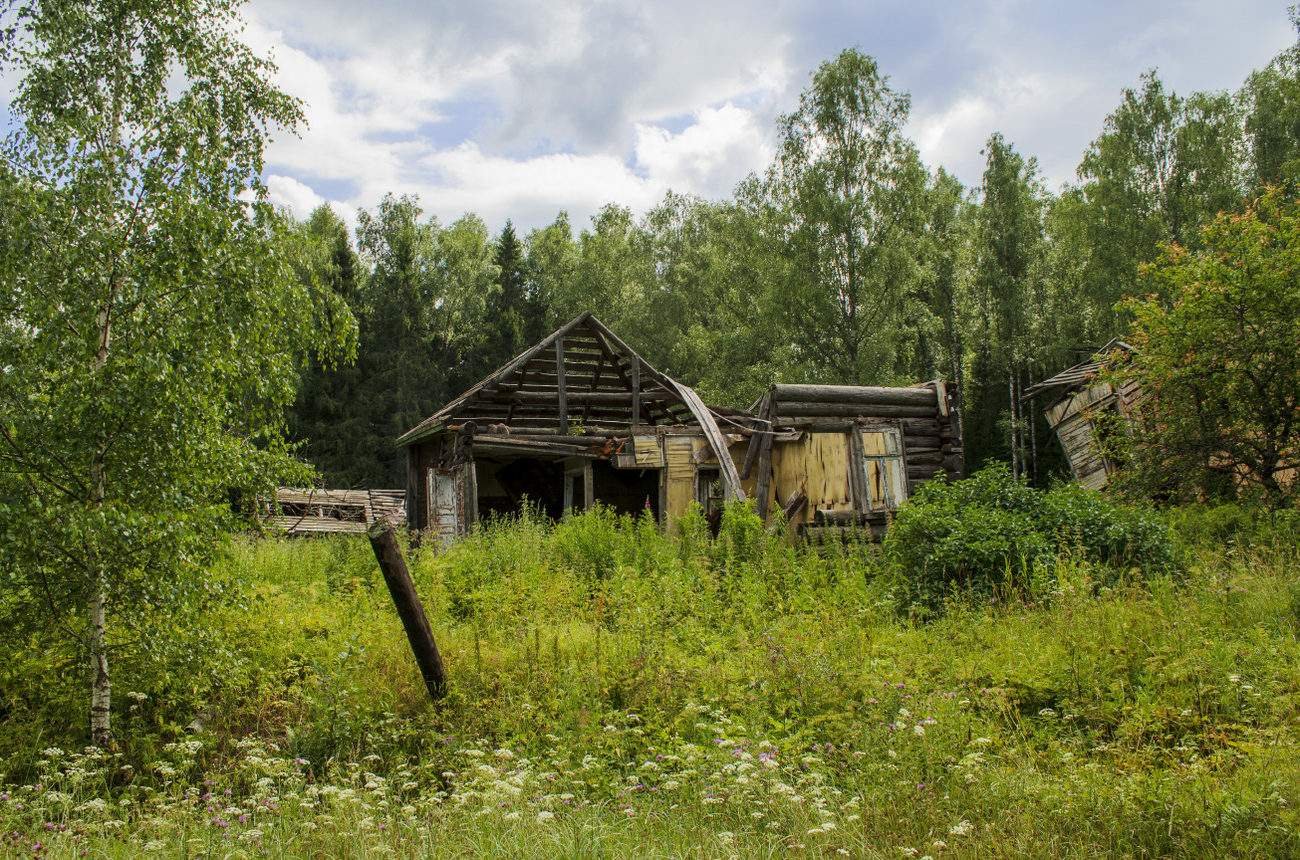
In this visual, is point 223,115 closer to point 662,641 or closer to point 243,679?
point 243,679

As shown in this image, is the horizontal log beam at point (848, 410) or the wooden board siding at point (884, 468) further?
the wooden board siding at point (884, 468)

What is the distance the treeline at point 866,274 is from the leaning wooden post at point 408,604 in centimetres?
2106

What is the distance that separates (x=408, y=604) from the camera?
18.5 feet

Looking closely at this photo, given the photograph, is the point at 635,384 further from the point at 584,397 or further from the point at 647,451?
the point at 647,451

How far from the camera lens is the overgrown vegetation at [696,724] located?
4031 mm

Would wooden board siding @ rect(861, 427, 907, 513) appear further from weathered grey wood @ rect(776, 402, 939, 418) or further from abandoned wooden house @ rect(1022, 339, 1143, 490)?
abandoned wooden house @ rect(1022, 339, 1143, 490)

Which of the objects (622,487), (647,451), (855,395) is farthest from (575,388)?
(855,395)

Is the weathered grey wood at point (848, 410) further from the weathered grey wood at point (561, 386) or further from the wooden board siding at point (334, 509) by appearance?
the wooden board siding at point (334, 509)

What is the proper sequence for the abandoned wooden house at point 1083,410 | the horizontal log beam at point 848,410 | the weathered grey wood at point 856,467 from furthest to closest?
the abandoned wooden house at point 1083,410 → the weathered grey wood at point 856,467 → the horizontal log beam at point 848,410

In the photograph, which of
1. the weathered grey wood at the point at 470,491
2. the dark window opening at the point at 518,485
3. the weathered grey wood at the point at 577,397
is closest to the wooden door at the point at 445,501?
the weathered grey wood at the point at 470,491

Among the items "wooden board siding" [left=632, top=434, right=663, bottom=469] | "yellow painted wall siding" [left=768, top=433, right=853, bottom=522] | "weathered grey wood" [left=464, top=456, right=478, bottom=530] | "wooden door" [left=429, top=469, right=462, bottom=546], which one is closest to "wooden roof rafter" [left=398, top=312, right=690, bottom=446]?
"wooden door" [left=429, top=469, right=462, bottom=546]

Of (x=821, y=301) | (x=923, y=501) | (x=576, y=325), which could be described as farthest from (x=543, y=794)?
(x=821, y=301)

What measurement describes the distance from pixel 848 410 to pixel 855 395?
328 millimetres

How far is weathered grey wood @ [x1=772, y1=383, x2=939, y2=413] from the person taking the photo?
53.6ft
